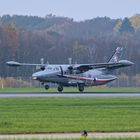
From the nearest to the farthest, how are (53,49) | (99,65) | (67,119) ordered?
(67,119) < (99,65) < (53,49)

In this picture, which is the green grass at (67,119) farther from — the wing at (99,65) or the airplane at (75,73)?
the wing at (99,65)

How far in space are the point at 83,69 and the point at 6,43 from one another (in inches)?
2731

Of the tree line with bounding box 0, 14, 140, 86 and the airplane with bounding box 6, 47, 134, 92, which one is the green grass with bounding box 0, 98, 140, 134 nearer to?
the airplane with bounding box 6, 47, 134, 92

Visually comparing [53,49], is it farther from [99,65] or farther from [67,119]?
[67,119]

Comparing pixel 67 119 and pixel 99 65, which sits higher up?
pixel 99 65

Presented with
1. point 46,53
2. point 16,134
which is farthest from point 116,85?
point 16,134

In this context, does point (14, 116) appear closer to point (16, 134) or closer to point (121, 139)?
point (16, 134)

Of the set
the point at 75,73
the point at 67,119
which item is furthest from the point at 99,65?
the point at 67,119

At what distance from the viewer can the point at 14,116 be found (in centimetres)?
3200

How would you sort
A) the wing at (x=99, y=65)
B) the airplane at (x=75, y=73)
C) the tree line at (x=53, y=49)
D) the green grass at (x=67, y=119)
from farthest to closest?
the tree line at (x=53, y=49), the wing at (x=99, y=65), the airplane at (x=75, y=73), the green grass at (x=67, y=119)

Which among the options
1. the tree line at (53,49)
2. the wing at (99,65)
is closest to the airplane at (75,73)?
the wing at (99,65)

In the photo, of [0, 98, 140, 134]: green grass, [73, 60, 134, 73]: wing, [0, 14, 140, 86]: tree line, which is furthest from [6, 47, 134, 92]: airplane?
[0, 14, 140, 86]: tree line

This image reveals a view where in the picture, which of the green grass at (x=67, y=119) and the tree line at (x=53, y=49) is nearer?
the green grass at (x=67, y=119)

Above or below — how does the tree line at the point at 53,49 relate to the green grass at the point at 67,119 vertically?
above
